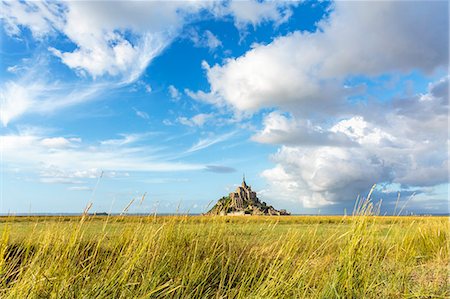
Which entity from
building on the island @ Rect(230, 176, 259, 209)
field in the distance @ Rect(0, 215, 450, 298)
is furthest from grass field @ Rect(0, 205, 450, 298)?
building on the island @ Rect(230, 176, 259, 209)

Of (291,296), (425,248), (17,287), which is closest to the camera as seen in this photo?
(17,287)

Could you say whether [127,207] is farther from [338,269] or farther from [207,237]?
[338,269]

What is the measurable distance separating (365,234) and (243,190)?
90.1 m

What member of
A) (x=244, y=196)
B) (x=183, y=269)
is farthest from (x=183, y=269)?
(x=244, y=196)

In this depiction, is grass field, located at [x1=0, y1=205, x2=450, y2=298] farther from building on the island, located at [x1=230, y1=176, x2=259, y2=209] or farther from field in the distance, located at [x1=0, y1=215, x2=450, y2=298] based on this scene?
building on the island, located at [x1=230, y1=176, x2=259, y2=209]

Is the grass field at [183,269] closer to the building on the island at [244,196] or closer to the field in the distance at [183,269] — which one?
the field in the distance at [183,269]

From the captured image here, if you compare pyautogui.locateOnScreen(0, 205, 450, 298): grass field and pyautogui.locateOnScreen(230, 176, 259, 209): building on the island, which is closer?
pyautogui.locateOnScreen(0, 205, 450, 298): grass field

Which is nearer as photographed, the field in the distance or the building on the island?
the field in the distance

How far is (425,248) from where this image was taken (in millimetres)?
9875

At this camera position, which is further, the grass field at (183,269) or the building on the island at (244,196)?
the building on the island at (244,196)

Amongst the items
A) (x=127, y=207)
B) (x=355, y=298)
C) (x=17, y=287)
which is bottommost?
(x=355, y=298)

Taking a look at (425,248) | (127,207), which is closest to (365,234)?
(127,207)

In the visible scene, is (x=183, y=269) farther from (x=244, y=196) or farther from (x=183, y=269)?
(x=244, y=196)

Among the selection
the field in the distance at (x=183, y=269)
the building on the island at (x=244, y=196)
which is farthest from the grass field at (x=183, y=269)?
the building on the island at (x=244, y=196)
